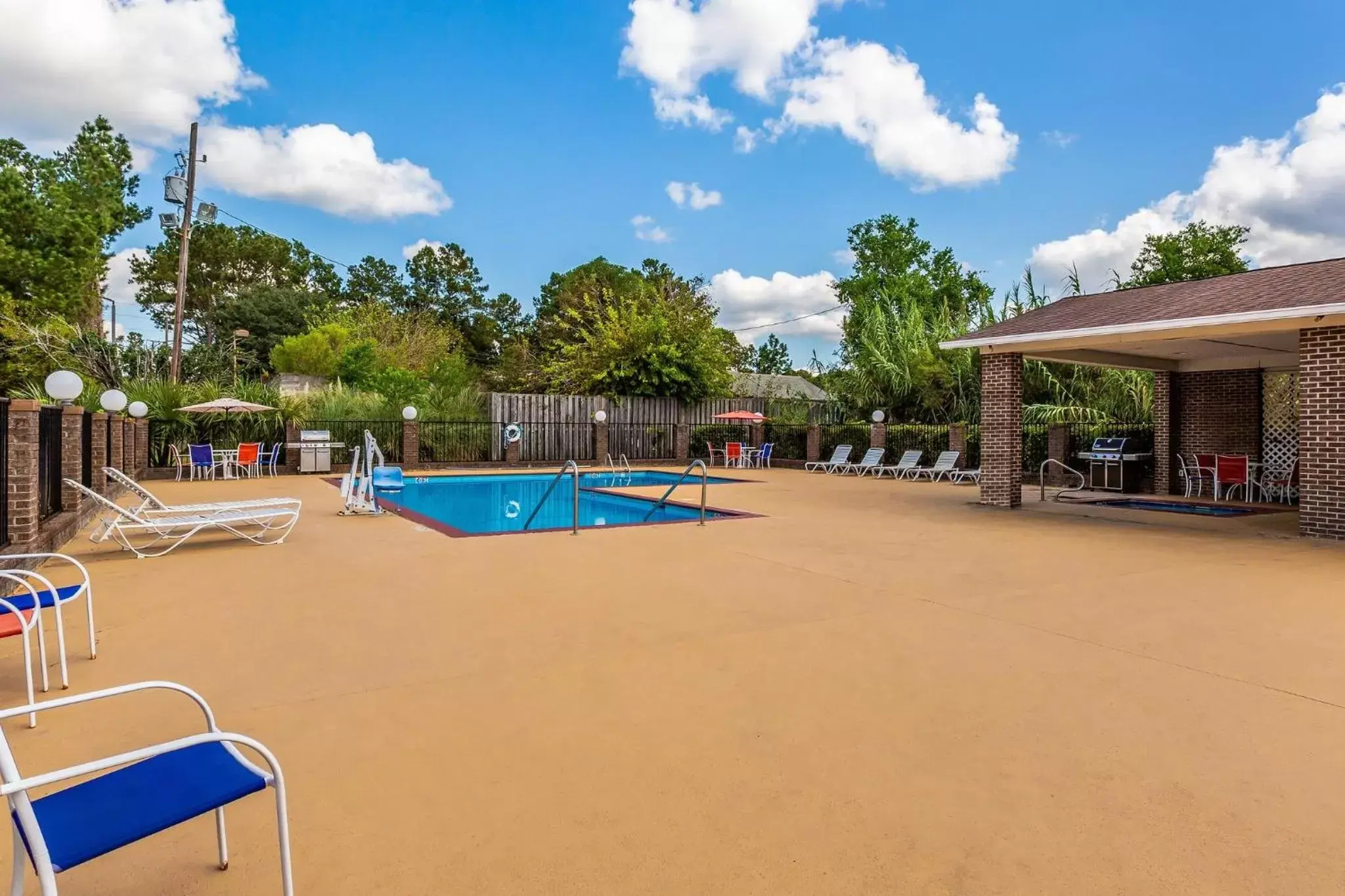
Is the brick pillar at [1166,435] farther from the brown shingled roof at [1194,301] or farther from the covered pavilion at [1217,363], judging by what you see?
the brown shingled roof at [1194,301]

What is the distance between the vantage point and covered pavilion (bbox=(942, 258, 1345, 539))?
866cm

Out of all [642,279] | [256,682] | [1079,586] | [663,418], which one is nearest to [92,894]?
[256,682]

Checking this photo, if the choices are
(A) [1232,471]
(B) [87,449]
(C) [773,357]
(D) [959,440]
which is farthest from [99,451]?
(C) [773,357]

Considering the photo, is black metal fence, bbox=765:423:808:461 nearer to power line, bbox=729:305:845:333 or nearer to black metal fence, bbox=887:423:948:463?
black metal fence, bbox=887:423:948:463

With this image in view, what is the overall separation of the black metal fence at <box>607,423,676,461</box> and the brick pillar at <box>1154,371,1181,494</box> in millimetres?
12549

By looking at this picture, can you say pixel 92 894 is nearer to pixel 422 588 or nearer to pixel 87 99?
pixel 422 588

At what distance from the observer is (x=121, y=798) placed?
1.91 meters

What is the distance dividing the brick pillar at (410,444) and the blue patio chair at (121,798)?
17907 mm

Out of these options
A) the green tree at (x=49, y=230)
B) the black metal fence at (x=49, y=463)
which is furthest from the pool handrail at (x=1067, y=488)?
the green tree at (x=49, y=230)

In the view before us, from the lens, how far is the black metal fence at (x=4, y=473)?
19.9 feet

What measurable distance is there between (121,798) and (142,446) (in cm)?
1745

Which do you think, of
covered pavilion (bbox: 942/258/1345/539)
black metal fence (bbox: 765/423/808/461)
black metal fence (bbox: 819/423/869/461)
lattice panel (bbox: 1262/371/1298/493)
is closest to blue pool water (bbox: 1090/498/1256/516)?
covered pavilion (bbox: 942/258/1345/539)

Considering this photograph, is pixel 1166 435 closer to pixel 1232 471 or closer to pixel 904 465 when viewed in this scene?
pixel 1232 471

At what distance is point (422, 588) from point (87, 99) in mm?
26088
